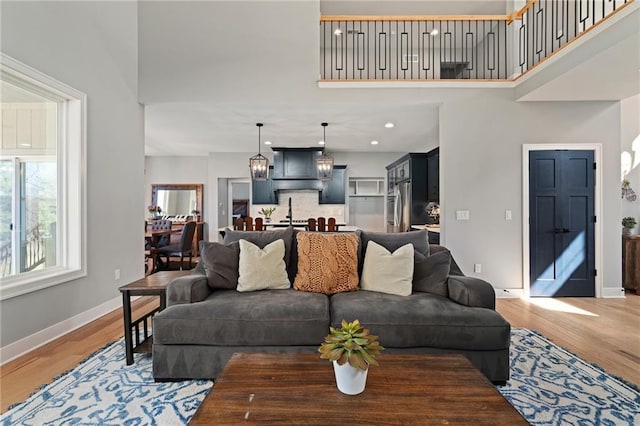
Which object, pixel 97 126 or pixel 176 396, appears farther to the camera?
pixel 97 126

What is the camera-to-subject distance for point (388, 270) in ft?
8.73

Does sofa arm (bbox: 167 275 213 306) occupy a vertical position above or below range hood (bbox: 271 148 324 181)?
below

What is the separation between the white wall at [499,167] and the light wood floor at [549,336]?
0.63 m

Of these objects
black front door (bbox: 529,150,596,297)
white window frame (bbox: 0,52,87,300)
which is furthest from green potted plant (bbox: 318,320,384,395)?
black front door (bbox: 529,150,596,297)

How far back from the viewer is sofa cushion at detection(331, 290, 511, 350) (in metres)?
2.13

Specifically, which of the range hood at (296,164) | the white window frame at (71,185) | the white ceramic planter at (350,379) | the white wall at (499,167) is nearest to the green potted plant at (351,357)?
the white ceramic planter at (350,379)

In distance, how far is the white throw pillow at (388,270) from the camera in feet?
8.57

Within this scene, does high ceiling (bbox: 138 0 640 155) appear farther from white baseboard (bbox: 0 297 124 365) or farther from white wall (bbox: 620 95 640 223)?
white wall (bbox: 620 95 640 223)

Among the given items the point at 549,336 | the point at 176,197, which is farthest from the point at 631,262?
the point at 176,197

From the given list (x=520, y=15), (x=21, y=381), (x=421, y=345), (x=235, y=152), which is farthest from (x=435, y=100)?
(x=235, y=152)

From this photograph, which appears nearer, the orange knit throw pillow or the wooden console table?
the orange knit throw pillow

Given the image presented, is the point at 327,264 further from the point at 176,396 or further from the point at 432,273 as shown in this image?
the point at 176,396

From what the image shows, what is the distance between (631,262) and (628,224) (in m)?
0.56

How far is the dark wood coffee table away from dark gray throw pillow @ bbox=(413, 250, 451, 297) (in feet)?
3.33
